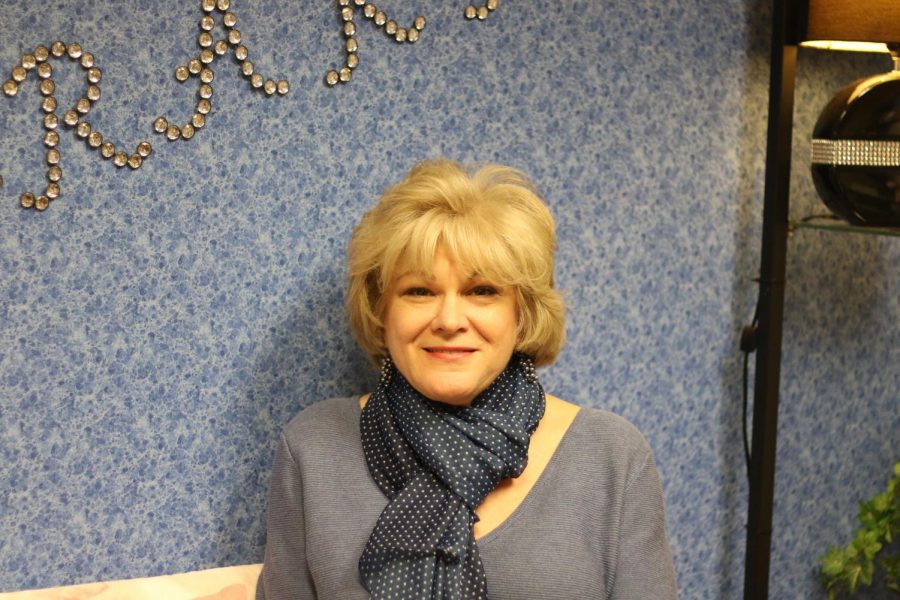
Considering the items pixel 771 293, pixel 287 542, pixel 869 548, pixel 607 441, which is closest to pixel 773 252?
pixel 771 293

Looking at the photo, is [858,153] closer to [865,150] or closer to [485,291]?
[865,150]

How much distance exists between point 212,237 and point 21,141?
0.94 feet

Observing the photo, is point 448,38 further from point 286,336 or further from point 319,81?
point 286,336

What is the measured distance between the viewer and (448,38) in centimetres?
173

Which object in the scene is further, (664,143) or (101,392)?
(664,143)

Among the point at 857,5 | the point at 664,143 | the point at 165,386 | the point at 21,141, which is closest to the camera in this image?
the point at 21,141

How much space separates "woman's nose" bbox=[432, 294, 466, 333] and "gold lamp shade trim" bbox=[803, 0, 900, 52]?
77 cm

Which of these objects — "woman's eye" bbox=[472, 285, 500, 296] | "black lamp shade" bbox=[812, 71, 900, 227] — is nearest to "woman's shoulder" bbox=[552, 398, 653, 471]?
"woman's eye" bbox=[472, 285, 500, 296]

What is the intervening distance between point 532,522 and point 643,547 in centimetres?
16

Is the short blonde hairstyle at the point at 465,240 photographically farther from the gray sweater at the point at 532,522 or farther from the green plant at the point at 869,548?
Result: the green plant at the point at 869,548

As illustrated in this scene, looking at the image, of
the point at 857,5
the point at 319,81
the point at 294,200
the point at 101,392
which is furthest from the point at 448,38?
the point at 101,392

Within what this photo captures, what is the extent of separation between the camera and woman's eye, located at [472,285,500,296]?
1497 mm

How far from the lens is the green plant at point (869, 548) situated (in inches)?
82.1

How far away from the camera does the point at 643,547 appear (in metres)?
1.54
